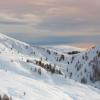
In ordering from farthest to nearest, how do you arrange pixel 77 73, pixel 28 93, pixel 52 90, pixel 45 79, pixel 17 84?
pixel 77 73
pixel 45 79
pixel 52 90
pixel 17 84
pixel 28 93

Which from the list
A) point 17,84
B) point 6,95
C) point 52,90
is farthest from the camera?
point 52,90

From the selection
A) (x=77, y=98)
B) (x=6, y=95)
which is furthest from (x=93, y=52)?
(x=6, y=95)

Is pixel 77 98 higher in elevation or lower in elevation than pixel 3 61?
lower

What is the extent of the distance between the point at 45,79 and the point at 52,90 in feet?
13.6

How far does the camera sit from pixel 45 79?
23750 millimetres

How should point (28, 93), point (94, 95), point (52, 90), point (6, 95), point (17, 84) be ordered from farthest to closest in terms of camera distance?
point (94, 95) < point (52, 90) < point (17, 84) < point (28, 93) < point (6, 95)

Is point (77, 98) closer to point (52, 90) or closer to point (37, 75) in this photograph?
point (52, 90)

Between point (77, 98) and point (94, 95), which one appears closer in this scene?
point (77, 98)

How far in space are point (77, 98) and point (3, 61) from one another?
294 inches

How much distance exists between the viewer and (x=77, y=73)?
54.2m

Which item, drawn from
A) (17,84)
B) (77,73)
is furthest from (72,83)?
(77,73)

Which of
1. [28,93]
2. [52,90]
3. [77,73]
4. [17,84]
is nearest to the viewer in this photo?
[28,93]

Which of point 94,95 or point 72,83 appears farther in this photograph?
point 72,83

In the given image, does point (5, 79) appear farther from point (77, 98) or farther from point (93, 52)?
point (93, 52)
